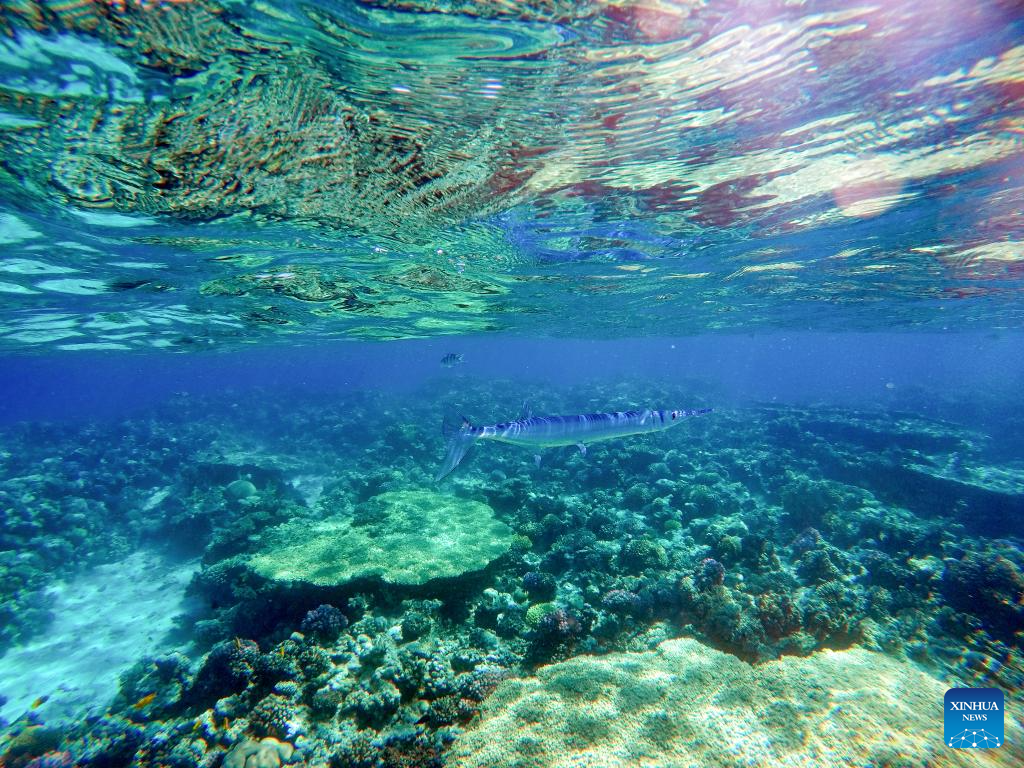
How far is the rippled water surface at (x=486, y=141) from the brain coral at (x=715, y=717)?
7.61 meters

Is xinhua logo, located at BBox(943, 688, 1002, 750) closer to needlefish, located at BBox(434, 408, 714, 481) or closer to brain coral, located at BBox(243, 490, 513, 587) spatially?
needlefish, located at BBox(434, 408, 714, 481)

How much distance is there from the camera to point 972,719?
4.63 metres

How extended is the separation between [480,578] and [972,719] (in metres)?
6.98

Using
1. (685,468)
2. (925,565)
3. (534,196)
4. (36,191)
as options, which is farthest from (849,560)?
(36,191)

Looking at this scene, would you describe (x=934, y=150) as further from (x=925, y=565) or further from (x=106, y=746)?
(x=106, y=746)

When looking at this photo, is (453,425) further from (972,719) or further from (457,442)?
(972,719)

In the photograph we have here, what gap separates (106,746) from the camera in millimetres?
5410

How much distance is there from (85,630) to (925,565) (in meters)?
19.9

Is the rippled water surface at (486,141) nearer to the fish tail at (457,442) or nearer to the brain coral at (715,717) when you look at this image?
the fish tail at (457,442)

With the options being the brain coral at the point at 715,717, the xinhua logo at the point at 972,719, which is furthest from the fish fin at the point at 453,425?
the xinhua logo at the point at 972,719

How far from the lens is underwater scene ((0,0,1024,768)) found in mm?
4715

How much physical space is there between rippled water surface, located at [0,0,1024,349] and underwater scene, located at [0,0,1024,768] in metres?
0.06

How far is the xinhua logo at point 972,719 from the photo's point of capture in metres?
4.23

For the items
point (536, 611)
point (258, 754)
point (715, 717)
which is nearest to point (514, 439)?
point (536, 611)
